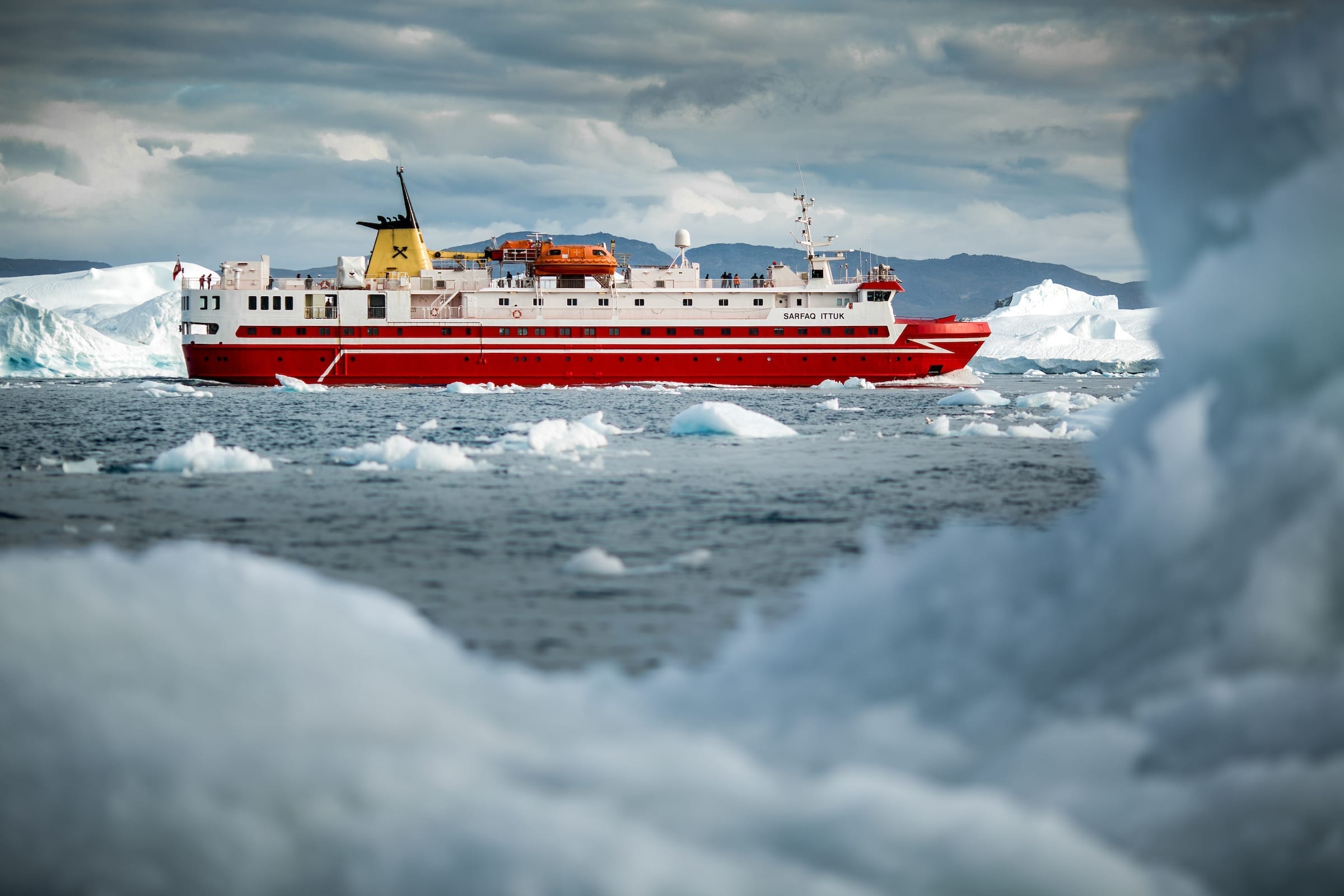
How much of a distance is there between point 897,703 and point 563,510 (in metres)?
8.26

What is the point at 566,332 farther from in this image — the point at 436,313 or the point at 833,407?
the point at 833,407

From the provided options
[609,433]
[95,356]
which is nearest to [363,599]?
[609,433]

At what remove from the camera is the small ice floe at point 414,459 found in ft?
61.9

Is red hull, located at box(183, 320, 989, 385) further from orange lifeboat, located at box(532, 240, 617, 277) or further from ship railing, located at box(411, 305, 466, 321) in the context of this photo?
orange lifeboat, located at box(532, 240, 617, 277)

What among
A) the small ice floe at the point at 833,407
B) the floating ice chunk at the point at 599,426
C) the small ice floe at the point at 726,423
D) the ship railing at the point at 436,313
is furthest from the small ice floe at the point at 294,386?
the small ice floe at the point at 726,423

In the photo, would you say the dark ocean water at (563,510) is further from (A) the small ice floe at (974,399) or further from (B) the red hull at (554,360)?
(B) the red hull at (554,360)

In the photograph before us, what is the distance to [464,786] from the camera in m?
5.72

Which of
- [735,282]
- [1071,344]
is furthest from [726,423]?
[1071,344]

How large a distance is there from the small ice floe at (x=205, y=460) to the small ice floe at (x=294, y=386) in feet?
98.1

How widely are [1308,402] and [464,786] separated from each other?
5822 millimetres

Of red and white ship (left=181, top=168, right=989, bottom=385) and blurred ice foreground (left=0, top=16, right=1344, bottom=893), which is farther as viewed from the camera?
red and white ship (left=181, top=168, right=989, bottom=385)

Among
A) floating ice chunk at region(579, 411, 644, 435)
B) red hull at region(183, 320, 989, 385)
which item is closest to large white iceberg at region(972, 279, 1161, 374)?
red hull at region(183, 320, 989, 385)

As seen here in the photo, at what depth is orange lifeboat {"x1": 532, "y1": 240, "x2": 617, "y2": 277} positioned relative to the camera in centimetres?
5278

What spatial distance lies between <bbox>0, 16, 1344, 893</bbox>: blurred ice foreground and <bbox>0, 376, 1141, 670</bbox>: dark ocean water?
0.93 meters
